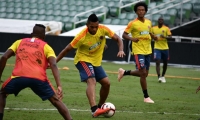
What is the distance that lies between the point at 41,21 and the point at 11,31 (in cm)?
279

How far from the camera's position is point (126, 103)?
13570 mm

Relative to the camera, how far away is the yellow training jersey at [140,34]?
14562 millimetres

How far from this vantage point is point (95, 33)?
11477 millimetres

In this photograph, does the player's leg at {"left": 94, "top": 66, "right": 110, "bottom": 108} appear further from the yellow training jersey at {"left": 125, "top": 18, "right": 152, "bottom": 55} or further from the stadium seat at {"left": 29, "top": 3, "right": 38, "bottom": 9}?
the stadium seat at {"left": 29, "top": 3, "right": 38, "bottom": 9}

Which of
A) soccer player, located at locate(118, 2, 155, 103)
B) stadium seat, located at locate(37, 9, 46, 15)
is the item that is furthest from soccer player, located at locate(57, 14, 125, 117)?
stadium seat, located at locate(37, 9, 46, 15)

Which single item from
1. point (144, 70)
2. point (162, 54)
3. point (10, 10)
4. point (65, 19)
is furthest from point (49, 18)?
point (144, 70)

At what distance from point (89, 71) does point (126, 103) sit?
240cm

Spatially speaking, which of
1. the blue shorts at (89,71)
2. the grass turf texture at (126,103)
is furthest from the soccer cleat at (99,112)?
the blue shorts at (89,71)

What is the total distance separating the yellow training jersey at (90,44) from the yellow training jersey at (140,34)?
295 cm

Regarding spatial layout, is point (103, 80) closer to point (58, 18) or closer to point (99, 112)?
point (99, 112)

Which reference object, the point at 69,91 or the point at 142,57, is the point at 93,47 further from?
the point at 69,91

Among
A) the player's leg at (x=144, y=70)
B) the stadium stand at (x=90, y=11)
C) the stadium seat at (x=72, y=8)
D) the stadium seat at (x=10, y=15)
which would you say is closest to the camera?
the player's leg at (x=144, y=70)

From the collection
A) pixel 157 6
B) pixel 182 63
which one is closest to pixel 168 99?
pixel 182 63

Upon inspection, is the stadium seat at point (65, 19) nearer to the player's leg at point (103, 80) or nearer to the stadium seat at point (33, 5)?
the stadium seat at point (33, 5)
